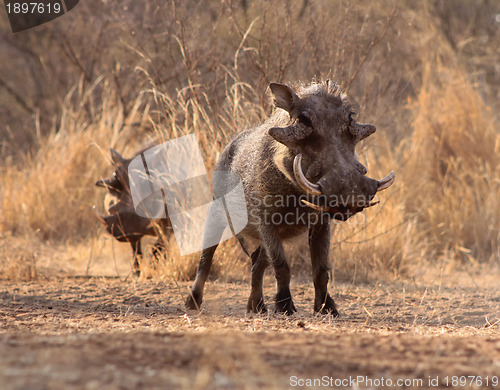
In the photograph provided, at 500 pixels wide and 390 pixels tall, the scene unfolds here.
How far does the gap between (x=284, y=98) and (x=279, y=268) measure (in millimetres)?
923

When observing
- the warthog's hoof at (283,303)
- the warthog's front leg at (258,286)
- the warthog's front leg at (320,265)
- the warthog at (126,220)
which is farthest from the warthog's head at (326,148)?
the warthog at (126,220)

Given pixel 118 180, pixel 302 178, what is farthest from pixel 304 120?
pixel 118 180

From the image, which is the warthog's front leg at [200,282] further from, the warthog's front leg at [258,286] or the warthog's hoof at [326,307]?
the warthog's hoof at [326,307]

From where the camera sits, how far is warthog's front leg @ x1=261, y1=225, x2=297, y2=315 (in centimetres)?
347

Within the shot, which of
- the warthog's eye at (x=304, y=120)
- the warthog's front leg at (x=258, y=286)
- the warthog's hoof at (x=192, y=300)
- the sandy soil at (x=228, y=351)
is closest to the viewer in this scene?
the sandy soil at (x=228, y=351)

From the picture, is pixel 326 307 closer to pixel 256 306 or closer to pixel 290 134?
pixel 256 306

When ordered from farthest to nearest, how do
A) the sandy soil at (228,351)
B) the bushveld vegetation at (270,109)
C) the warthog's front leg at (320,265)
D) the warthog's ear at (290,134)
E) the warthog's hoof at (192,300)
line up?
the bushveld vegetation at (270,109), the warthog's hoof at (192,300), the warthog's front leg at (320,265), the warthog's ear at (290,134), the sandy soil at (228,351)

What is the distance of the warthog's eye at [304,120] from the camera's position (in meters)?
3.29

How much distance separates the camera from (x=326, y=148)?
319 cm

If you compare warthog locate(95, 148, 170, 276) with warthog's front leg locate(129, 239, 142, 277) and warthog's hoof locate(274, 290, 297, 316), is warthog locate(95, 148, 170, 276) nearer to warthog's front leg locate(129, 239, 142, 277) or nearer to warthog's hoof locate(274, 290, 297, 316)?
warthog's front leg locate(129, 239, 142, 277)

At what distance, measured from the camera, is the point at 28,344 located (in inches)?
76.9

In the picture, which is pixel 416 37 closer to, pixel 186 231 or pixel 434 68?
pixel 434 68

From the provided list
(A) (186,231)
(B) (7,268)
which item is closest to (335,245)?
(A) (186,231)

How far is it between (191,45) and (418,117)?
263cm
